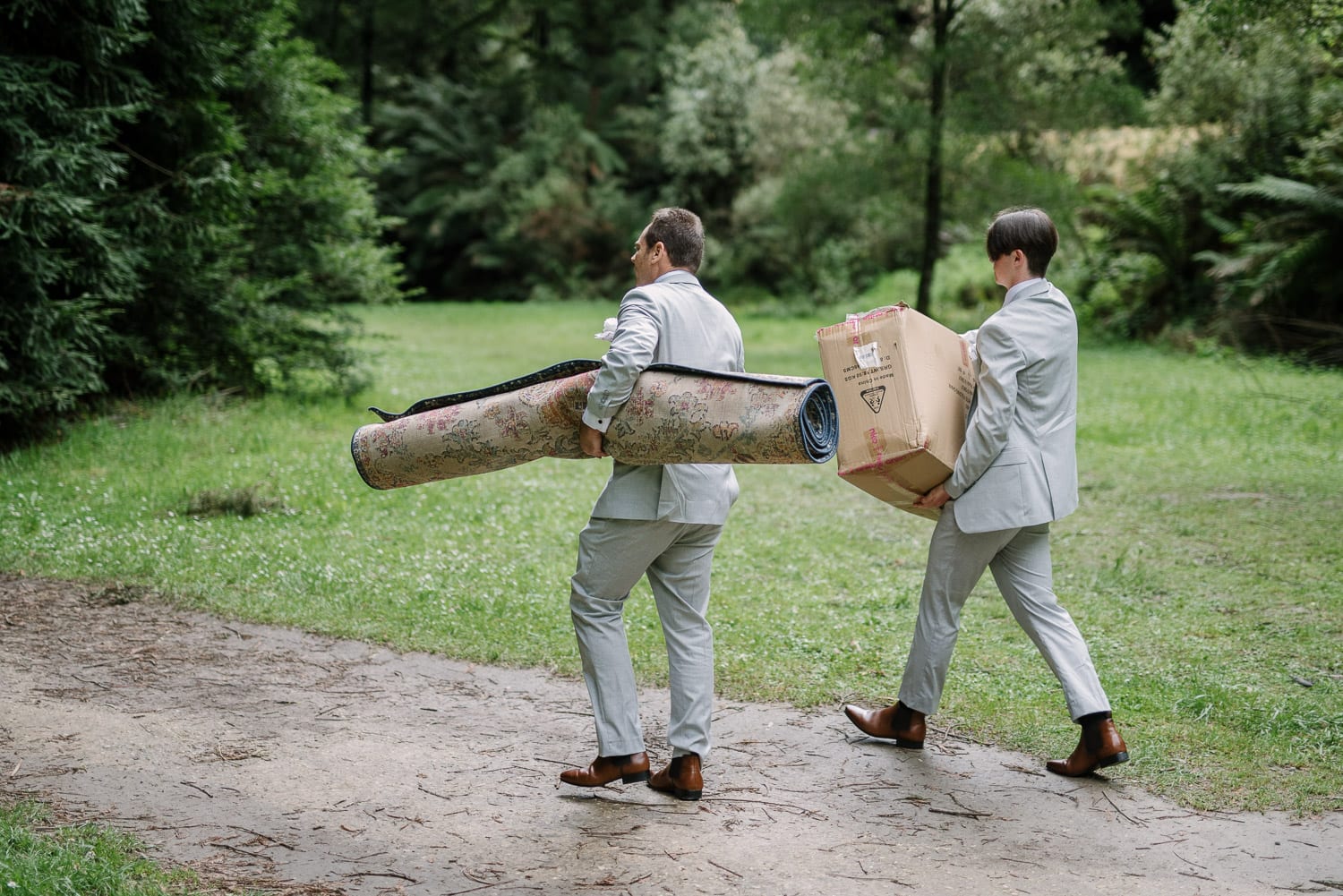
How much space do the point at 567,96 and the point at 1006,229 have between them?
1576 inches

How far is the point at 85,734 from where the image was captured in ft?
16.5

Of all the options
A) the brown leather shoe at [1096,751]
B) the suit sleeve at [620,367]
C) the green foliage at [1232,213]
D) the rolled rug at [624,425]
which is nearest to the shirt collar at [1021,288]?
the rolled rug at [624,425]

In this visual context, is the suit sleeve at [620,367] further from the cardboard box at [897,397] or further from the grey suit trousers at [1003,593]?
the grey suit trousers at [1003,593]

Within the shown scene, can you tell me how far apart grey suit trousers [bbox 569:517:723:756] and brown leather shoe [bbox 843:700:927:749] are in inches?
35.8

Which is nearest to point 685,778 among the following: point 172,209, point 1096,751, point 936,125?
point 1096,751

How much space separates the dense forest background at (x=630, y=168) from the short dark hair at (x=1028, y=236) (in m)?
6.13

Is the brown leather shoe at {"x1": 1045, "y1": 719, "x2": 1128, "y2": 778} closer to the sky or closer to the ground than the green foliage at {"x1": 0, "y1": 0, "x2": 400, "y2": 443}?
closer to the ground

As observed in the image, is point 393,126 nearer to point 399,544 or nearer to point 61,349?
point 61,349

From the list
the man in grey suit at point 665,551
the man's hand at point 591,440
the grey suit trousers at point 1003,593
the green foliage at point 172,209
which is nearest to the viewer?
the man's hand at point 591,440

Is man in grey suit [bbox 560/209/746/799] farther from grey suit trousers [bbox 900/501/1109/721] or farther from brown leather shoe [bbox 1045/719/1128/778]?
brown leather shoe [bbox 1045/719/1128/778]

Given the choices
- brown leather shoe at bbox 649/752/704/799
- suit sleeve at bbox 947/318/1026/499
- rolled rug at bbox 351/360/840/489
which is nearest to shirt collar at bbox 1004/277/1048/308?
suit sleeve at bbox 947/318/1026/499

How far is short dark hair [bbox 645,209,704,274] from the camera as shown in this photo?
177 inches

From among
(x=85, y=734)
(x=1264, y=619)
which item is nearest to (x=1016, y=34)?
(x=1264, y=619)

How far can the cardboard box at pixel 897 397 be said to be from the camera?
4.57 meters
